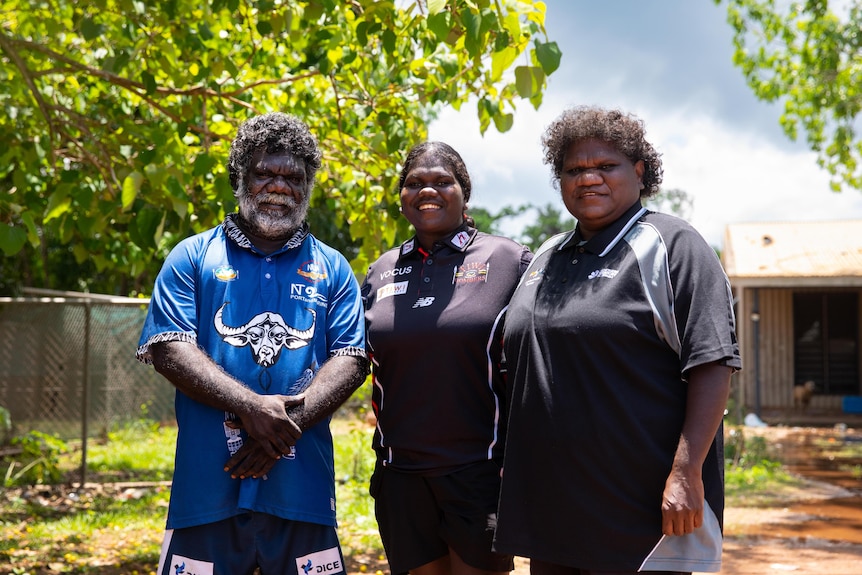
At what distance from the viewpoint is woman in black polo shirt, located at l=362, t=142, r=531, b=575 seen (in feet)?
10.5

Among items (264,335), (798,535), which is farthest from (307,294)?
(798,535)

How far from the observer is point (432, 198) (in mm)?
3418

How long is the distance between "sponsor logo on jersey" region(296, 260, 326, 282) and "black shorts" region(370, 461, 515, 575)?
0.80m

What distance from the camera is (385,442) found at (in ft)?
10.9

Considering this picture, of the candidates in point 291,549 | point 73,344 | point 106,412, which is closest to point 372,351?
point 291,549

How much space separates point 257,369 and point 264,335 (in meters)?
0.11

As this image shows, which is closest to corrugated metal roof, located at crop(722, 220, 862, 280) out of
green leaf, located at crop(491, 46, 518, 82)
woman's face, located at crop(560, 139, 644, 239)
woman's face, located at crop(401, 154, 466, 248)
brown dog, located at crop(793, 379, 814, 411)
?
brown dog, located at crop(793, 379, 814, 411)

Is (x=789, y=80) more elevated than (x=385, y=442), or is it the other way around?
(x=789, y=80)

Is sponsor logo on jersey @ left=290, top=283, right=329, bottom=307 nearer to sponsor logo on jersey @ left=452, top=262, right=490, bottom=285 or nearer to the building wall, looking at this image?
sponsor logo on jersey @ left=452, top=262, right=490, bottom=285

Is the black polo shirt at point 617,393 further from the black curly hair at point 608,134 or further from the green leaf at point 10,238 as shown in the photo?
the green leaf at point 10,238

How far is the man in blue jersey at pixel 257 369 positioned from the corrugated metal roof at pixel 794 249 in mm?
14470

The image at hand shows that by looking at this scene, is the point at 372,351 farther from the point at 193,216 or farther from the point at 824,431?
the point at 824,431

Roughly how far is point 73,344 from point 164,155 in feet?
15.7

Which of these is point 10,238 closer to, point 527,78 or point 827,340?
point 527,78
